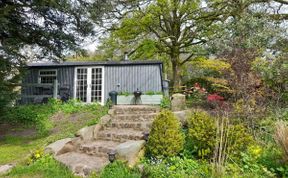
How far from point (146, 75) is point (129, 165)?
30.2ft

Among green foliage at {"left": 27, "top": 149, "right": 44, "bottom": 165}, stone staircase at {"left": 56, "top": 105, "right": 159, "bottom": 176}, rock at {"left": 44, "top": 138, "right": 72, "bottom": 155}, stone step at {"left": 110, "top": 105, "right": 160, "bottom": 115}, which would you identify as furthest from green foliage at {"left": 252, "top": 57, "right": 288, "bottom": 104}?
green foliage at {"left": 27, "top": 149, "right": 44, "bottom": 165}

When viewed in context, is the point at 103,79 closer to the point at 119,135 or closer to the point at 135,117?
the point at 135,117

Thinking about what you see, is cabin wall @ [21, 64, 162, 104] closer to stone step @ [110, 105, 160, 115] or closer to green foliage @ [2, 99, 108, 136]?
green foliage @ [2, 99, 108, 136]

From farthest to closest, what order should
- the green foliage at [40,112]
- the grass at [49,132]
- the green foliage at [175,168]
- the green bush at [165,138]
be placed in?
the green foliage at [40,112] → the grass at [49,132] → the green bush at [165,138] → the green foliage at [175,168]

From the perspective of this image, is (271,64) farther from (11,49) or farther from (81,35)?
(11,49)

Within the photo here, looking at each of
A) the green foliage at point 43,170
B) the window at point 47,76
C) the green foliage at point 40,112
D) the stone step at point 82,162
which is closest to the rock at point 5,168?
the green foliage at point 43,170

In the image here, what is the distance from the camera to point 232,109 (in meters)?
6.77

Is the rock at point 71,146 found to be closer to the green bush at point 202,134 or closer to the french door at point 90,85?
the green bush at point 202,134

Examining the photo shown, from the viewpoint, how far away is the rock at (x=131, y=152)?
18.0ft

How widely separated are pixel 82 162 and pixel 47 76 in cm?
1058

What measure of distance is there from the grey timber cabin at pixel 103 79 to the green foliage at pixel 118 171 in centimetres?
889

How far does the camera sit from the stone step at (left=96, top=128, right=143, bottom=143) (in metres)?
7.27

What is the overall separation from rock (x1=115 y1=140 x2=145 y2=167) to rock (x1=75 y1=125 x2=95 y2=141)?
6.92 feet

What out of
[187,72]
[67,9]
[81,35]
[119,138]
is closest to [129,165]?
[119,138]
